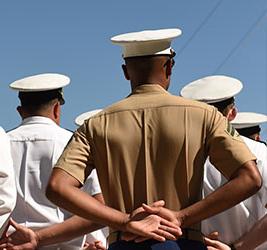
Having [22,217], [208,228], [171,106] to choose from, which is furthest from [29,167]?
[171,106]

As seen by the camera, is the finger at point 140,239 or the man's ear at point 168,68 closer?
the finger at point 140,239

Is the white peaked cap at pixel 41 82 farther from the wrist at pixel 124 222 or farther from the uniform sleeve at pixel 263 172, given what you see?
the wrist at pixel 124 222

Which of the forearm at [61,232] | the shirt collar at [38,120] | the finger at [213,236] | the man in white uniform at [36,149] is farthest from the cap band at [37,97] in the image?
the finger at [213,236]

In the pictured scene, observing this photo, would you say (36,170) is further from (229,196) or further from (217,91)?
(229,196)

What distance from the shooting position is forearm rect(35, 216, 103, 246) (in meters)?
4.46

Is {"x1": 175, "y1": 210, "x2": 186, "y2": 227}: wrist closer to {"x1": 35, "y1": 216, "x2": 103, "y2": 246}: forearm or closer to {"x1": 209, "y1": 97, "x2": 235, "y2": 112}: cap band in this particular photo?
{"x1": 35, "y1": 216, "x2": 103, "y2": 246}: forearm

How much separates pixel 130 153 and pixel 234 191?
48 cm

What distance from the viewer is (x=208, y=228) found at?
457cm

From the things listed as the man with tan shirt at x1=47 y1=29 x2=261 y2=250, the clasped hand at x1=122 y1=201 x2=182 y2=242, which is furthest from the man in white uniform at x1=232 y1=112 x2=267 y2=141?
the clasped hand at x1=122 y1=201 x2=182 y2=242

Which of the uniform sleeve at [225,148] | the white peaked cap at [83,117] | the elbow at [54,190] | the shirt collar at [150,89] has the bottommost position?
the white peaked cap at [83,117]

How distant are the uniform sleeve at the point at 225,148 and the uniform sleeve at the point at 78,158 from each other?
0.54 meters

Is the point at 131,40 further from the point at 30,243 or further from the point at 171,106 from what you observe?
the point at 30,243

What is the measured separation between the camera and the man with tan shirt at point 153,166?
3.43 meters

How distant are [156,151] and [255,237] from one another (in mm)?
1147
